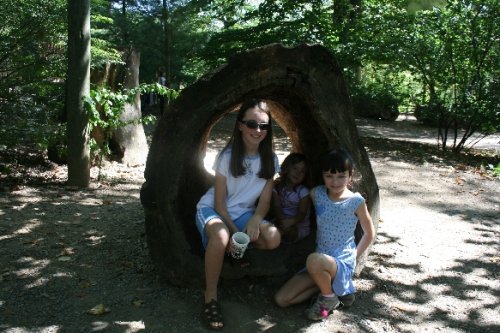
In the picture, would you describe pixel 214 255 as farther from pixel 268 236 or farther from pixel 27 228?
pixel 27 228

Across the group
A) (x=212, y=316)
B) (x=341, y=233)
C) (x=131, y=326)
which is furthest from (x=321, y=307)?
(x=131, y=326)

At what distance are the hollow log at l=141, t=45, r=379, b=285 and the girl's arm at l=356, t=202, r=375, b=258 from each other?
303 millimetres

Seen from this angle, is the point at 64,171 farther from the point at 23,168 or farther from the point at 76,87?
the point at 76,87

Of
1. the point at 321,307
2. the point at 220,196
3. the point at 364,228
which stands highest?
the point at 220,196

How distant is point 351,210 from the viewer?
3498 millimetres

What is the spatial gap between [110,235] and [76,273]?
938 millimetres

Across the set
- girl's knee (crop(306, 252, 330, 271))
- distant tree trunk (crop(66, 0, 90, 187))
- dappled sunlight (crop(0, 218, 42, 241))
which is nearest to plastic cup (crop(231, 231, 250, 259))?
girl's knee (crop(306, 252, 330, 271))

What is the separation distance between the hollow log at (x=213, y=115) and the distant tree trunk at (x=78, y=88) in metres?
2.90

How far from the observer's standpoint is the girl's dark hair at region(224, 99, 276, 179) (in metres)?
3.63

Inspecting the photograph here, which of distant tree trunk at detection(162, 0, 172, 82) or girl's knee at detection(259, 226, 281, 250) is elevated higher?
distant tree trunk at detection(162, 0, 172, 82)

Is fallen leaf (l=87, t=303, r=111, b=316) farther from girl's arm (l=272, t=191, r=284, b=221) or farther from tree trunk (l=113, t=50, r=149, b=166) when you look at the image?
tree trunk (l=113, t=50, r=149, b=166)

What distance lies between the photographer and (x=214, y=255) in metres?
3.30

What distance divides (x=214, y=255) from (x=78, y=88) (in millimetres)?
3909

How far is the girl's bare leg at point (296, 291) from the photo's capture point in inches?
139
